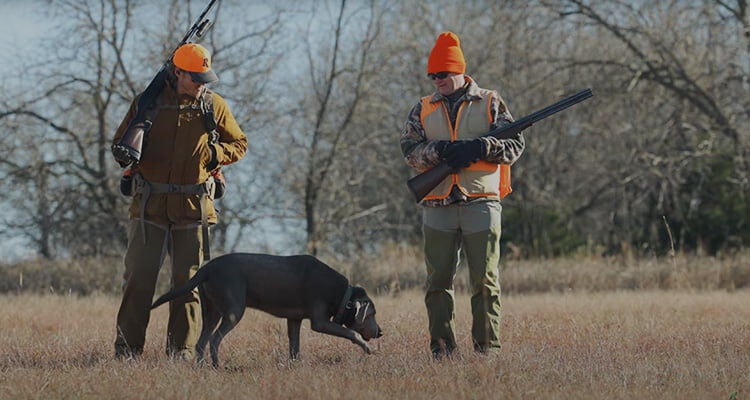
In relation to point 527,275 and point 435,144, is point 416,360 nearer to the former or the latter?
point 435,144

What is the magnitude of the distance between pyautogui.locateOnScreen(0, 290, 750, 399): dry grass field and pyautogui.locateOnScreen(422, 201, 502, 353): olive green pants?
0.27m

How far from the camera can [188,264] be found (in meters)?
8.77

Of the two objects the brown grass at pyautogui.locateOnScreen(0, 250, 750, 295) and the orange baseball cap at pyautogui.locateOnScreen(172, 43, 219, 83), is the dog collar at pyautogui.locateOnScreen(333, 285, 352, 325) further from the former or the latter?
the brown grass at pyautogui.locateOnScreen(0, 250, 750, 295)

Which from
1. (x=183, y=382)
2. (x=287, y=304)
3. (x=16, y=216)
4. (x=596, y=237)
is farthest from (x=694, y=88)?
(x=183, y=382)

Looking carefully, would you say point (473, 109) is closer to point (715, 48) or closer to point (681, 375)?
point (681, 375)

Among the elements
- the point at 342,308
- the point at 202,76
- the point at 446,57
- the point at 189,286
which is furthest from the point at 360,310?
the point at 202,76

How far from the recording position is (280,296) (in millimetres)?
8445

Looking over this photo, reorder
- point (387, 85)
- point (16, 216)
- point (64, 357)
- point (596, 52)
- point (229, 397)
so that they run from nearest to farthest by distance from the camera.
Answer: point (229, 397) → point (64, 357) → point (16, 216) → point (387, 85) → point (596, 52)

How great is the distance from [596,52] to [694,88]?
244 inches

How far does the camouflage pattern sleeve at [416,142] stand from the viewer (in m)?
8.35

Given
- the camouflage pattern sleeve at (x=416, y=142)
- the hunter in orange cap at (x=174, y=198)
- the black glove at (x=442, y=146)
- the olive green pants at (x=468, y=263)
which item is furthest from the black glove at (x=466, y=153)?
the hunter in orange cap at (x=174, y=198)

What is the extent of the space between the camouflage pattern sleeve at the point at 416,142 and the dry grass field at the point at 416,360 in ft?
4.84

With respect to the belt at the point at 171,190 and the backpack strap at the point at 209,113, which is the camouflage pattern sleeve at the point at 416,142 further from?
the belt at the point at 171,190

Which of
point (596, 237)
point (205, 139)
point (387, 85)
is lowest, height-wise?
point (596, 237)
